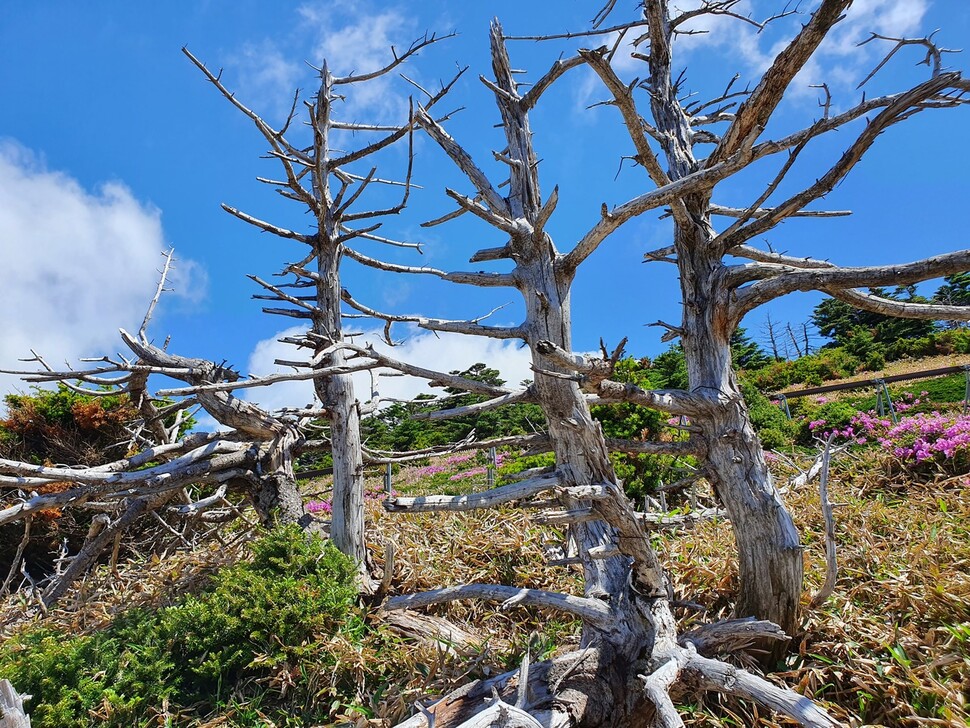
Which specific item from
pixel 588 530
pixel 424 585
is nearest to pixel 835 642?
pixel 588 530

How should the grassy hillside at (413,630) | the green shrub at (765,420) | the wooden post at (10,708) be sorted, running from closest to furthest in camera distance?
the wooden post at (10,708) < the grassy hillside at (413,630) < the green shrub at (765,420)

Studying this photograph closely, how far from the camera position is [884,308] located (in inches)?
141

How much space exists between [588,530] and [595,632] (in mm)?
587

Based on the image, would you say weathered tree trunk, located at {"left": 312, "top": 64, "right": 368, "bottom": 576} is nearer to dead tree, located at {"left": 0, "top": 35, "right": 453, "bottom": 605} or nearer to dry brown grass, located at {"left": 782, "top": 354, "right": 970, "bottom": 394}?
dead tree, located at {"left": 0, "top": 35, "right": 453, "bottom": 605}

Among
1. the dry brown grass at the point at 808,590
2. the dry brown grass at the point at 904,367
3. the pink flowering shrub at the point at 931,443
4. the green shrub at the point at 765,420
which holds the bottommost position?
the dry brown grass at the point at 808,590

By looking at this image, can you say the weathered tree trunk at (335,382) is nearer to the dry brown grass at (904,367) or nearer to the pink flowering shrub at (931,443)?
the pink flowering shrub at (931,443)

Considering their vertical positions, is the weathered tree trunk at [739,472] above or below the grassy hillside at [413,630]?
above

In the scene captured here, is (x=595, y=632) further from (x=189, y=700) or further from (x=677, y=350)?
(x=677, y=350)

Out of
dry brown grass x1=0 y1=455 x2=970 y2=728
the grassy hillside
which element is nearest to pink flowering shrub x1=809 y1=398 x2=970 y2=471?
dry brown grass x1=0 y1=455 x2=970 y2=728

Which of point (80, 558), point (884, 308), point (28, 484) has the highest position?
point (884, 308)

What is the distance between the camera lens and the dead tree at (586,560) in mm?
2826

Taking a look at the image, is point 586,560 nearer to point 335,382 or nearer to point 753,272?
point 753,272

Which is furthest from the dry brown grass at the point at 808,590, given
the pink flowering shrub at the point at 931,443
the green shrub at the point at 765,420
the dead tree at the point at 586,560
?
the green shrub at the point at 765,420

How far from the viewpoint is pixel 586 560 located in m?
3.50
